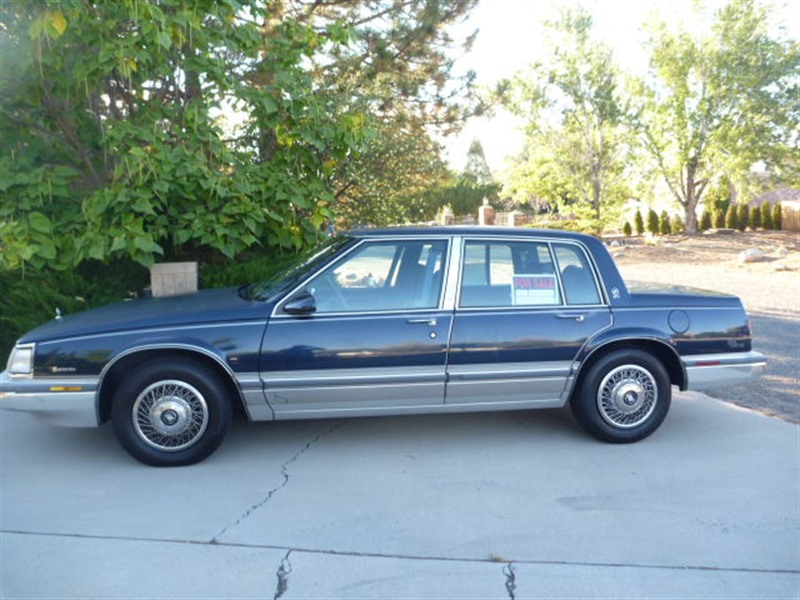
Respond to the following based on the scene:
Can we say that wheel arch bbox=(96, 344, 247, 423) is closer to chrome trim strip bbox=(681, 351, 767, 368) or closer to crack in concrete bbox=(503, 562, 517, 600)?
crack in concrete bbox=(503, 562, 517, 600)

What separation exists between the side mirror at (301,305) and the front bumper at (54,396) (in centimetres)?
131

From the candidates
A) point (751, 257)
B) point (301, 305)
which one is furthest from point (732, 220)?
point (301, 305)

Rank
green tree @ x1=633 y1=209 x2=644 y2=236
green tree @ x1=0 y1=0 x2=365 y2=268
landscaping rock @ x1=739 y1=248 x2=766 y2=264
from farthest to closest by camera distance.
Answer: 1. green tree @ x1=633 y1=209 x2=644 y2=236
2. landscaping rock @ x1=739 y1=248 x2=766 y2=264
3. green tree @ x1=0 y1=0 x2=365 y2=268

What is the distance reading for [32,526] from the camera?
4008 mm

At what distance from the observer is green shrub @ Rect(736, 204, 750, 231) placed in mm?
28656

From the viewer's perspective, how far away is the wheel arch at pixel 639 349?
17.1 ft

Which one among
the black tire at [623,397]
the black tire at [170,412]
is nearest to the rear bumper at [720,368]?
the black tire at [623,397]

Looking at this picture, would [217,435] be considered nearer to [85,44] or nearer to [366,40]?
[85,44]

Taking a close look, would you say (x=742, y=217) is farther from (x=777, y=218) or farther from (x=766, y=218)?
(x=777, y=218)

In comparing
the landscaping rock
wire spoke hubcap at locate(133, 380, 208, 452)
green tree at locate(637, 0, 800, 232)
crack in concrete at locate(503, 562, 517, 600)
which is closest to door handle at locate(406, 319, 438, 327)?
wire spoke hubcap at locate(133, 380, 208, 452)

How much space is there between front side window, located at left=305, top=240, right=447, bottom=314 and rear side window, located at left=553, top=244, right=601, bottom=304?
892 millimetres

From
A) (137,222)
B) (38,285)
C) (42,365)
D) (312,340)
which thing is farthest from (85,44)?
(312,340)

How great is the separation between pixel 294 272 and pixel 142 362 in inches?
48.5

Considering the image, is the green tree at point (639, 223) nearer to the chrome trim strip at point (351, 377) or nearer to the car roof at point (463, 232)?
the car roof at point (463, 232)
